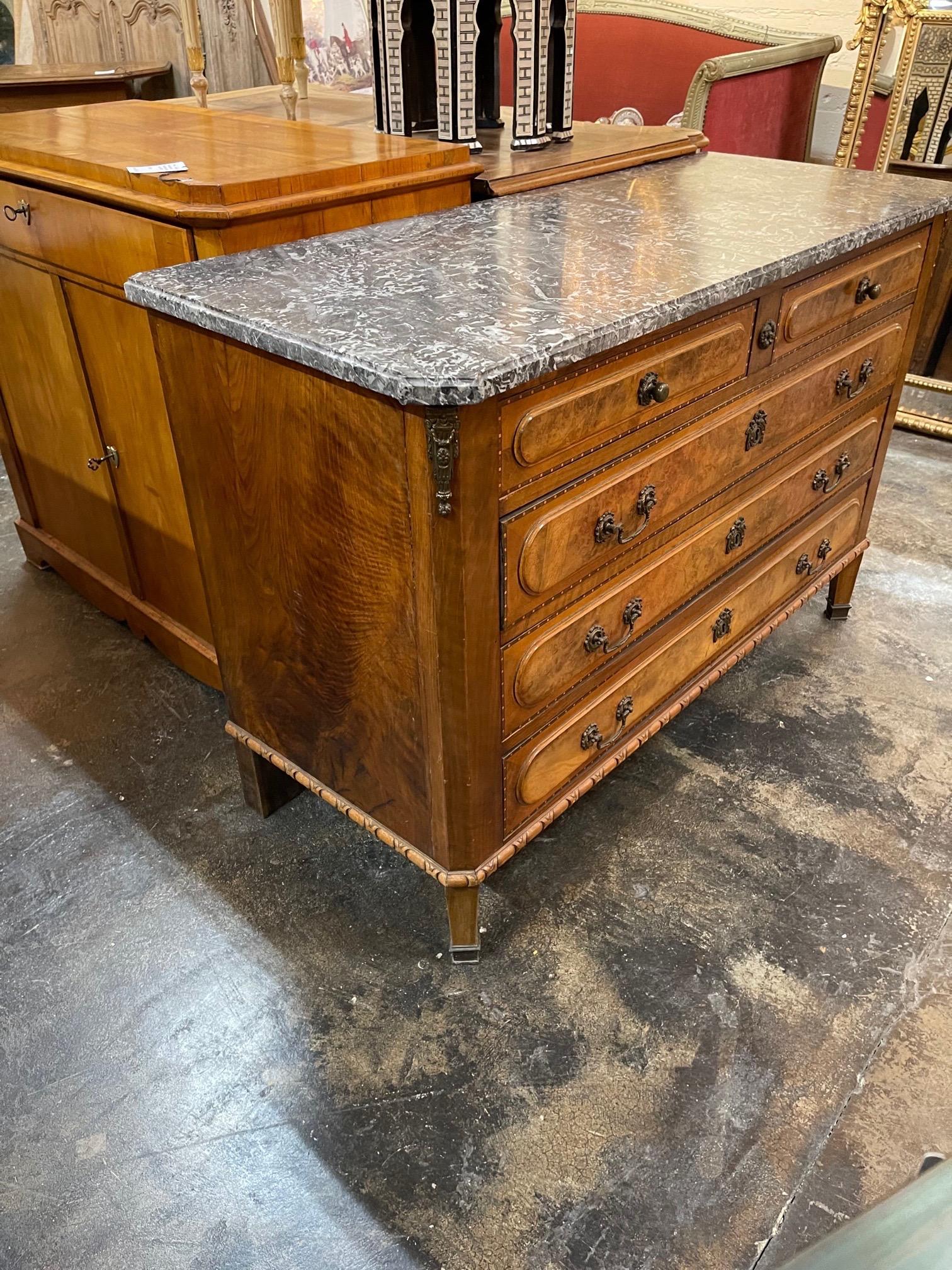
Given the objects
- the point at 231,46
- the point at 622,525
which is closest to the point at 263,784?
the point at 622,525

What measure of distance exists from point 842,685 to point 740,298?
1.11 meters

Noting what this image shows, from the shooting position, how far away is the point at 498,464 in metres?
1.17

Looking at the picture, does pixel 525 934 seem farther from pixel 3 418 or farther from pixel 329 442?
pixel 3 418

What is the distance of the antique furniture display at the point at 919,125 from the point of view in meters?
3.29

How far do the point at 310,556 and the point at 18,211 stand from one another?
1.08 metres

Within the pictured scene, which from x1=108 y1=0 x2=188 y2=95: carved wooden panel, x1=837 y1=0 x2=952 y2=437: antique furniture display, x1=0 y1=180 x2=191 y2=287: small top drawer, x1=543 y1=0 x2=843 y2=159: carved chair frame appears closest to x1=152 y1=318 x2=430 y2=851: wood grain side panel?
x1=0 y1=180 x2=191 y2=287: small top drawer

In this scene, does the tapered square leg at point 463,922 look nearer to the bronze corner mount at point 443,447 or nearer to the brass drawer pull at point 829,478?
the bronze corner mount at point 443,447

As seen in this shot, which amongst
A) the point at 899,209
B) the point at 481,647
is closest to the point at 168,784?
the point at 481,647

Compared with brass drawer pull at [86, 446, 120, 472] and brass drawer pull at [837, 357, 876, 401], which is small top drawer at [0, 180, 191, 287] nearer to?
brass drawer pull at [86, 446, 120, 472]

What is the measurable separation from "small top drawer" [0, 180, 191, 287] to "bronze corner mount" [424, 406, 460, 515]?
0.67m

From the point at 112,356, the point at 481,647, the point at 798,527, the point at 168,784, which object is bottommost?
the point at 168,784

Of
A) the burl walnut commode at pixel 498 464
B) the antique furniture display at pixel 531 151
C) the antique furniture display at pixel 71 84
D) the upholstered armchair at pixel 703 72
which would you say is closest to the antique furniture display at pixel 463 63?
the antique furniture display at pixel 531 151

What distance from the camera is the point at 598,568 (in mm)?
1444

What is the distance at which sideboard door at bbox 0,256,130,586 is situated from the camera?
200cm
